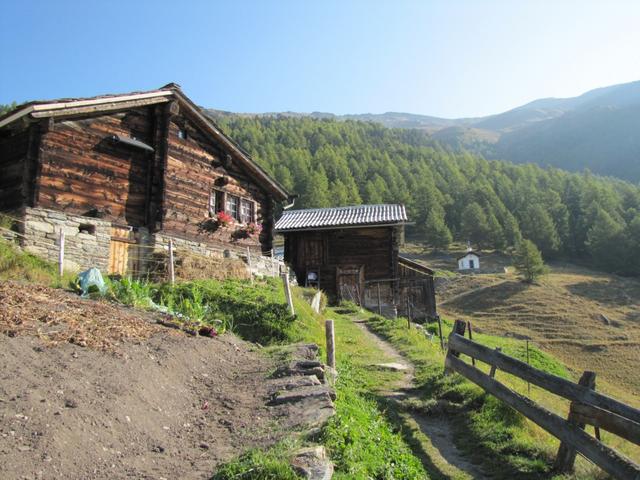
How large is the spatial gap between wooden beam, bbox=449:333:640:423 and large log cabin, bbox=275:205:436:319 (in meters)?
16.9

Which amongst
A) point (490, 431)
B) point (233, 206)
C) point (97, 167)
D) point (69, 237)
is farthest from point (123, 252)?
point (490, 431)

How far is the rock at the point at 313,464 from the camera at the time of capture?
4.30 metres

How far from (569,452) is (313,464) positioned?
11.5 ft

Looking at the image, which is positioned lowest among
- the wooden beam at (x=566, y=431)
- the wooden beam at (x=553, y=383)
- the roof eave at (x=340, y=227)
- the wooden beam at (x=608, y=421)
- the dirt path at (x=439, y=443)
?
the dirt path at (x=439, y=443)

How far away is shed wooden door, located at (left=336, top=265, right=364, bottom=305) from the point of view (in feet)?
85.8

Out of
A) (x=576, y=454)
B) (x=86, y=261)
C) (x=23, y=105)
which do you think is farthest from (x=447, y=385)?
(x=23, y=105)

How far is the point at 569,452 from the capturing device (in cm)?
582

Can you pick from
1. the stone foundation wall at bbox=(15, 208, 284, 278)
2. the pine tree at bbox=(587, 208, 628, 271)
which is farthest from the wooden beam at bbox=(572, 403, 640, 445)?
the pine tree at bbox=(587, 208, 628, 271)

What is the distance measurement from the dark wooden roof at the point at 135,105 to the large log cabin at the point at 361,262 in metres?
4.98

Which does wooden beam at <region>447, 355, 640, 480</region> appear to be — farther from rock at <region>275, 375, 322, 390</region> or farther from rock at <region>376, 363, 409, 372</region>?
rock at <region>275, 375, 322, 390</region>

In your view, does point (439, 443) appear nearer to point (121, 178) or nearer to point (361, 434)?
point (361, 434)

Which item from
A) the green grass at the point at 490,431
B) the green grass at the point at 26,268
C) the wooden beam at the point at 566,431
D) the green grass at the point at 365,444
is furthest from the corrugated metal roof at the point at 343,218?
the green grass at the point at 365,444

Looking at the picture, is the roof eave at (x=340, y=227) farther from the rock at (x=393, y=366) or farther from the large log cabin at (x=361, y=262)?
the rock at (x=393, y=366)

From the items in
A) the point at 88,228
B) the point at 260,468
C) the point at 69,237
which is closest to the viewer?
the point at 260,468
